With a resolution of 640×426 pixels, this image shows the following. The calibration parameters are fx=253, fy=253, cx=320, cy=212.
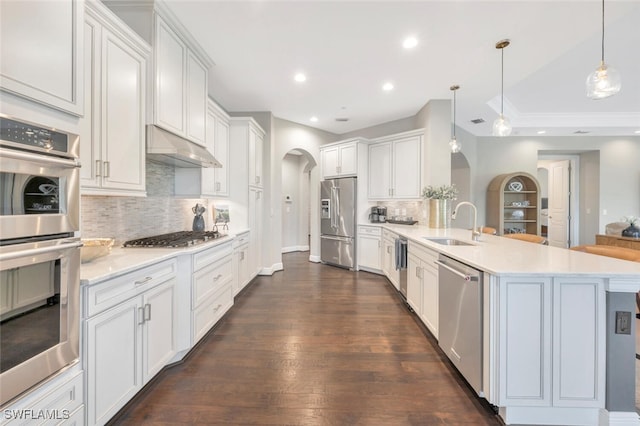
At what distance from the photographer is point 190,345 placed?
7.06ft

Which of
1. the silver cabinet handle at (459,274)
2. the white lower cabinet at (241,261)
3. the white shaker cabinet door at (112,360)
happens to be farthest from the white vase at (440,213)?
the white shaker cabinet door at (112,360)

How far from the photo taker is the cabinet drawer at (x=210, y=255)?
225cm

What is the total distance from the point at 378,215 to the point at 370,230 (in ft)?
1.28

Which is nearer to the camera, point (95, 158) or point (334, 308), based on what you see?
point (95, 158)

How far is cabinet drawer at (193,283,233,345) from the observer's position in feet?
7.42

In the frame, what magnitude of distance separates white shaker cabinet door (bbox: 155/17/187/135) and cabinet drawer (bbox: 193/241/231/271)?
1.17 meters

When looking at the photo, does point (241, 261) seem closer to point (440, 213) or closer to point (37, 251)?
point (37, 251)

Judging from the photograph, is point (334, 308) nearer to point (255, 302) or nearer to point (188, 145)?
point (255, 302)

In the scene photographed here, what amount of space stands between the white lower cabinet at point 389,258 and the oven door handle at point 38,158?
11.5ft

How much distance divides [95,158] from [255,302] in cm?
242

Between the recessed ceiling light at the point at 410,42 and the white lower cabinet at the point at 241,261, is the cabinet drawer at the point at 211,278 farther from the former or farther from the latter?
the recessed ceiling light at the point at 410,42

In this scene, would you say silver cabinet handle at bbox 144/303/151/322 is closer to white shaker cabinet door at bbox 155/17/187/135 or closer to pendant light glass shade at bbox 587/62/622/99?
white shaker cabinet door at bbox 155/17/187/135

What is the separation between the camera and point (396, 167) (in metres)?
4.74

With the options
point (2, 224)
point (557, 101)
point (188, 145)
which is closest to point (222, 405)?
point (2, 224)
